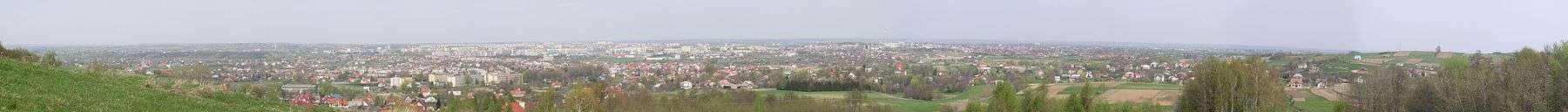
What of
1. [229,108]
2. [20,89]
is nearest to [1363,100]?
[229,108]

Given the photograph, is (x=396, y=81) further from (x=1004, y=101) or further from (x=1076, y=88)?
(x=1076, y=88)

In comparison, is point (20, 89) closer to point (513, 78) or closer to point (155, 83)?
point (155, 83)

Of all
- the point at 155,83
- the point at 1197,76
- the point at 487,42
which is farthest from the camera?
the point at 487,42

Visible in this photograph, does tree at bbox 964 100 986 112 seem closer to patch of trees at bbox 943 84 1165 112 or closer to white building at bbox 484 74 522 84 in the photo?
patch of trees at bbox 943 84 1165 112

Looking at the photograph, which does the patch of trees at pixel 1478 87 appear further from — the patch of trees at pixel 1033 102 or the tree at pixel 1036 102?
the tree at pixel 1036 102

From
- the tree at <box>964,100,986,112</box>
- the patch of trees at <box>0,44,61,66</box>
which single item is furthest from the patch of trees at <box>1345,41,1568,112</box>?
the patch of trees at <box>0,44,61,66</box>

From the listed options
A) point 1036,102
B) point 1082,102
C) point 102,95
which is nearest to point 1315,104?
point 1082,102
